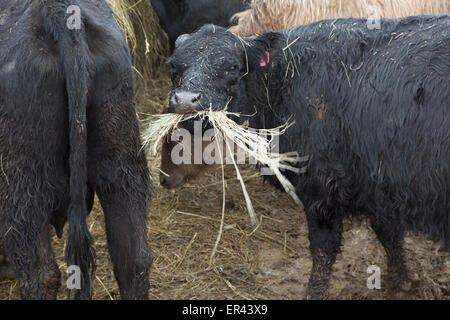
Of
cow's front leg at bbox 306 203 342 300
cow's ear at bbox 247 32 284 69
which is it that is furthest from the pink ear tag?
cow's front leg at bbox 306 203 342 300

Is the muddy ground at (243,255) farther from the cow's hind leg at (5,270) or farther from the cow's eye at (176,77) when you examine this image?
the cow's eye at (176,77)

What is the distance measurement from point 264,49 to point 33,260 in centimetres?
191

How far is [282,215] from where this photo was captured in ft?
17.0

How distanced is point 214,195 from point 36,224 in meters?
2.74

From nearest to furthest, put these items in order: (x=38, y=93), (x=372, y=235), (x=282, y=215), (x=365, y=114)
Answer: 1. (x=38, y=93)
2. (x=365, y=114)
3. (x=372, y=235)
4. (x=282, y=215)

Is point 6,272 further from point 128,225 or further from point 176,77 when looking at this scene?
point 176,77

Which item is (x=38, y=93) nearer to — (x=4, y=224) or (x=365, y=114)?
(x=4, y=224)

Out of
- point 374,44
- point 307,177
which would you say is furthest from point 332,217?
point 374,44

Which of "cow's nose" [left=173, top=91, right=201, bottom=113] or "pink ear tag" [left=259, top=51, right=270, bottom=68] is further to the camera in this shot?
"pink ear tag" [left=259, top=51, right=270, bottom=68]

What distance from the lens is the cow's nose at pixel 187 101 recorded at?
3568 millimetres

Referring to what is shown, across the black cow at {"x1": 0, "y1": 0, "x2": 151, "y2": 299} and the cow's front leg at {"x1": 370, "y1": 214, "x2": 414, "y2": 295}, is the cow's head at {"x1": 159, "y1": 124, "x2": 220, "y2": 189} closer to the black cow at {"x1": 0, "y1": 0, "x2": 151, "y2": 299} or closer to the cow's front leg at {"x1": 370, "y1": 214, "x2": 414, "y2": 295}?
the black cow at {"x1": 0, "y1": 0, "x2": 151, "y2": 299}

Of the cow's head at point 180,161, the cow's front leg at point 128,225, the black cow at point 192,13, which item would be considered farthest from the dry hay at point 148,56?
the cow's front leg at point 128,225

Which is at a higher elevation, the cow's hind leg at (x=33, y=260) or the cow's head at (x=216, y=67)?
the cow's head at (x=216, y=67)

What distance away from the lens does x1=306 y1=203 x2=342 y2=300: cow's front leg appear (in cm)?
379
